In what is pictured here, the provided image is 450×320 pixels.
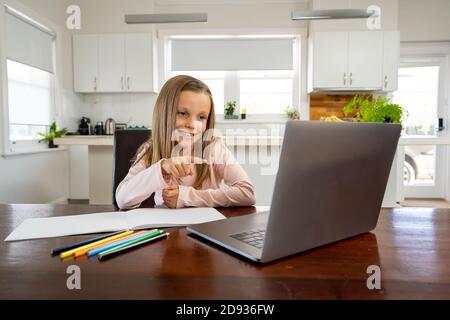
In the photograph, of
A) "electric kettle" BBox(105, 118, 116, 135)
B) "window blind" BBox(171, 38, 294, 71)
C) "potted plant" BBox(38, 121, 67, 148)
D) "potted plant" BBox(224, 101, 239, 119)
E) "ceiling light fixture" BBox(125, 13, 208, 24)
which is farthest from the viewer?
"potted plant" BBox(224, 101, 239, 119)

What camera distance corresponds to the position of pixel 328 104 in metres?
4.52

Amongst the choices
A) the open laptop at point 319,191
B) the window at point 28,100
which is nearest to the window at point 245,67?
the window at point 28,100

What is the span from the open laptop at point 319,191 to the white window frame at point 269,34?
399 cm

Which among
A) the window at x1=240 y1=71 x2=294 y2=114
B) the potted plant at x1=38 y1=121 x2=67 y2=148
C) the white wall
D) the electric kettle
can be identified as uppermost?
the white wall

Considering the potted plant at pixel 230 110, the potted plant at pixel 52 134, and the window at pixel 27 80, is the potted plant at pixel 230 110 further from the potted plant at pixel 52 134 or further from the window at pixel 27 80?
the window at pixel 27 80

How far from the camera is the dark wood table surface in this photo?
1.42 feet

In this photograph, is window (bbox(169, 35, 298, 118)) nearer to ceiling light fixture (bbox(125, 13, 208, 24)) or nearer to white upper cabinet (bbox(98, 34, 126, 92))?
white upper cabinet (bbox(98, 34, 126, 92))

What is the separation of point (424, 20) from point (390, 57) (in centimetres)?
100

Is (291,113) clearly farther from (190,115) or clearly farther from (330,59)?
(190,115)

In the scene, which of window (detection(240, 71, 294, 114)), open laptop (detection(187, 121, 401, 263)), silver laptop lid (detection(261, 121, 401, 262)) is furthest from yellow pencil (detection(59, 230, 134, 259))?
window (detection(240, 71, 294, 114))

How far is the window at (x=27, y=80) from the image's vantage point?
3.24 m

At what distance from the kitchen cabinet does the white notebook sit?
3.69 m
